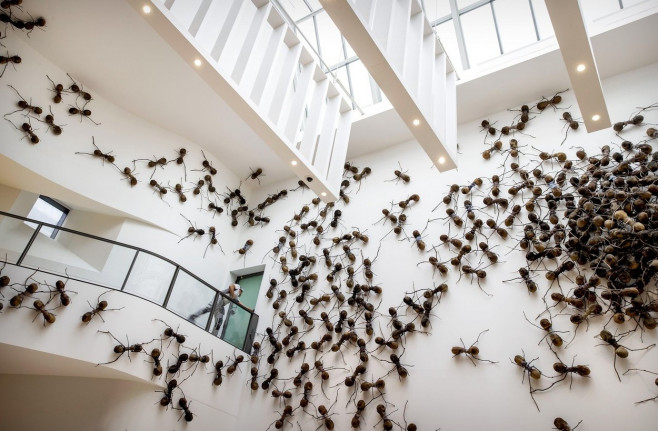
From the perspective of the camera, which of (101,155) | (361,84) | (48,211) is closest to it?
(101,155)

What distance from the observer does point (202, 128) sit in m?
9.77

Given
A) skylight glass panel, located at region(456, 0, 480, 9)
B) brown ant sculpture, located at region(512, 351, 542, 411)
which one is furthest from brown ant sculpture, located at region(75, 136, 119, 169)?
brown ant sculpture, located at region(512, 351, 542, 411)

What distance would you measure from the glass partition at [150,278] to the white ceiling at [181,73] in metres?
3.47

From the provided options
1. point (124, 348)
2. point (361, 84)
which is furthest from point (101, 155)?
point (361, 84)

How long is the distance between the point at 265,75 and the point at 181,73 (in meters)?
3.17

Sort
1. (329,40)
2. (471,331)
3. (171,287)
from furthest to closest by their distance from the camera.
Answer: (329,40) → (171,287) → (471,331)

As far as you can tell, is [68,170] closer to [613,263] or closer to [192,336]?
[192,336]

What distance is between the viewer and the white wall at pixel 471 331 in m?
5.56

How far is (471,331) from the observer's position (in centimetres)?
666

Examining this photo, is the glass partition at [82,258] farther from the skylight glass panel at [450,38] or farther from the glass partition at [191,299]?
the skylight glass panel at [450,38]

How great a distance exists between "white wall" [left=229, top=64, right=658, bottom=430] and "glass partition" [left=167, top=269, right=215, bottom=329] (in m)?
1.44

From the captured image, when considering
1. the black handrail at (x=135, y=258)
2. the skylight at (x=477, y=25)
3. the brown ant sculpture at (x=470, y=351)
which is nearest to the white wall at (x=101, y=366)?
the black handrail at (x=135, y=258)

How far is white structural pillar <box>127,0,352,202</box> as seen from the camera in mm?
5122

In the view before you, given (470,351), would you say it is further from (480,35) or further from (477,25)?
(477,25)
